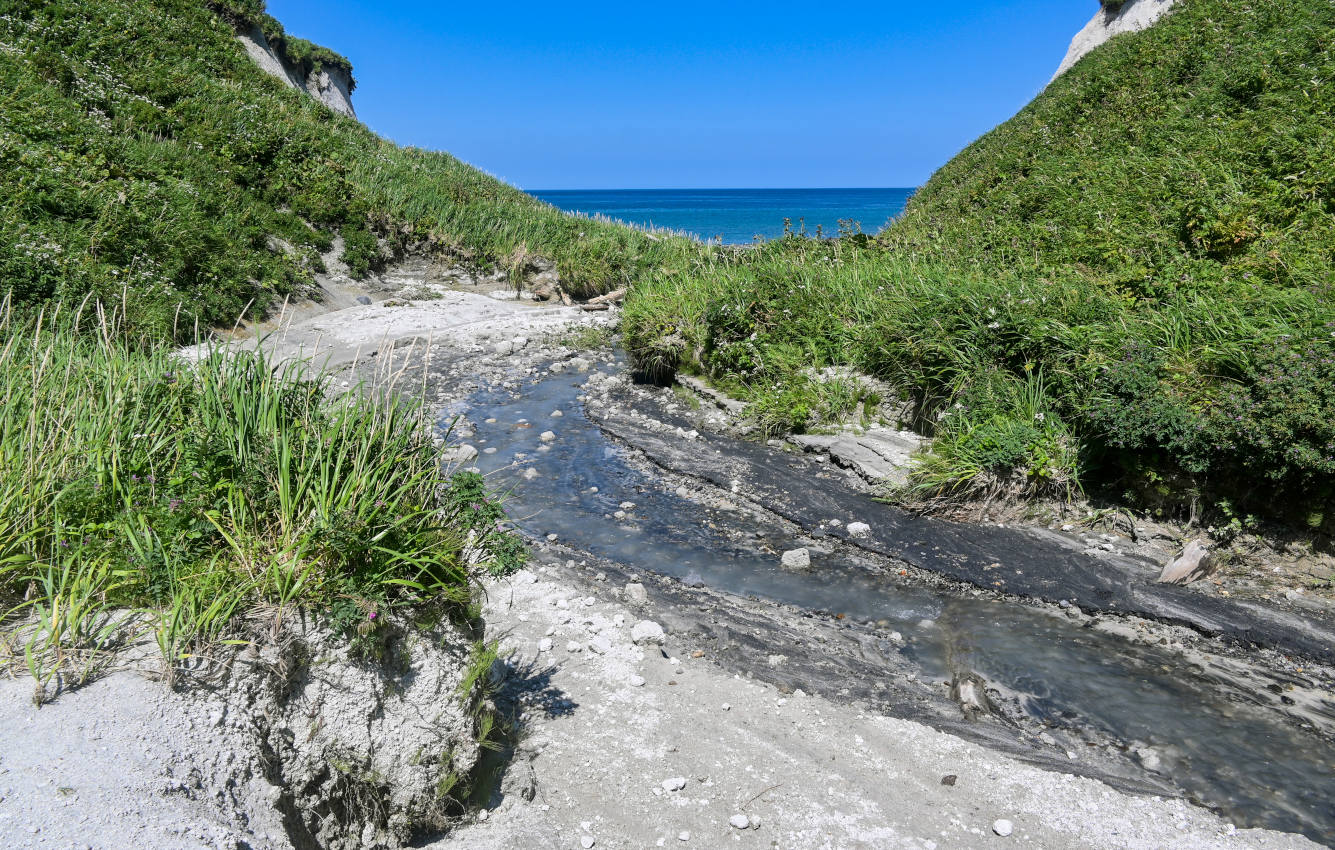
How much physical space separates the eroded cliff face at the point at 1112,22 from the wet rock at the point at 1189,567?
21.8 m

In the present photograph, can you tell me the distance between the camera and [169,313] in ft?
44.4

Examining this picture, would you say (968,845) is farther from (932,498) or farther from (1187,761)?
(932,498)

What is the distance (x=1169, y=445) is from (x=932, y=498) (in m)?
2.21

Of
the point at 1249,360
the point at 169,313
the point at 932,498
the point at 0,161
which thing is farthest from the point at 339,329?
the point at 1249,360

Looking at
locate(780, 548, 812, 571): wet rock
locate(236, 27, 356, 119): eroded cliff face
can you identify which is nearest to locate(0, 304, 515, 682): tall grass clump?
locate(780, 548, 812, 571): wet rock

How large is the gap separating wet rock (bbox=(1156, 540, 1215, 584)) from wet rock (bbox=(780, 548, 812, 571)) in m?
3.00

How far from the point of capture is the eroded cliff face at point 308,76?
31.2 m

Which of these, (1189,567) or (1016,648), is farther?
(1189,567)

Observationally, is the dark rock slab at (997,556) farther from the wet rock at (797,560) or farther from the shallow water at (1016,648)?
the wet rock at (797,560)

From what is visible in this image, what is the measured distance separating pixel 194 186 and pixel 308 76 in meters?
23.3

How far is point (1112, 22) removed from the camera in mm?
26703

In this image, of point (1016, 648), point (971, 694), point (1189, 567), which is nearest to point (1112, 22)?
point (1189, 567)

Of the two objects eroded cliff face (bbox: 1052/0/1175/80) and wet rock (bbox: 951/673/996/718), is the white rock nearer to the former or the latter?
wet rock (bbox: 951/673/996/718)

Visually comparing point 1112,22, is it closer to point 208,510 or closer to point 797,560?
point 797,560
